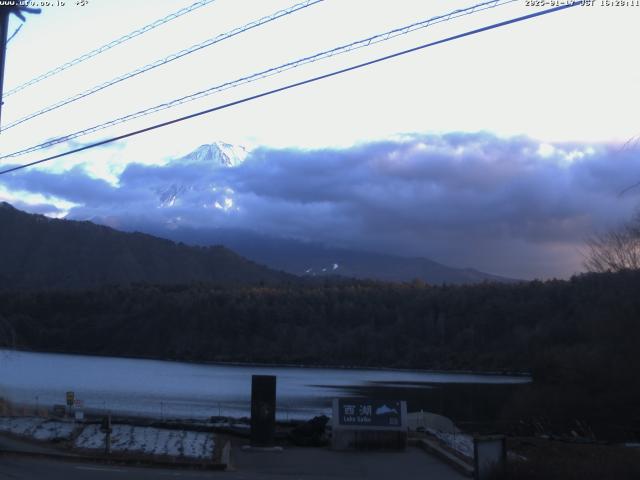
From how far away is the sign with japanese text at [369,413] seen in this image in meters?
25.7

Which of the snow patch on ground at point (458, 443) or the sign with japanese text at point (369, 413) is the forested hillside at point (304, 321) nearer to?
the snow patch on ground at point (458, 443)

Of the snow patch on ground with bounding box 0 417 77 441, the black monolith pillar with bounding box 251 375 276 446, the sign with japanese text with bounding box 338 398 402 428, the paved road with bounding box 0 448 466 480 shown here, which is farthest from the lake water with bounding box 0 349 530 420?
the sign with japanese text with bounding box 338 398 402 428

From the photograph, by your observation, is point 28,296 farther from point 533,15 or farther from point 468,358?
point 533,15

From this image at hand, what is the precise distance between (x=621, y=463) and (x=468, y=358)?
119406 mm

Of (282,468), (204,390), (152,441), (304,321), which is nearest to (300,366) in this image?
(304,321)

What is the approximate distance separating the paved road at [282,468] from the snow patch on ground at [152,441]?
1171 millimetres

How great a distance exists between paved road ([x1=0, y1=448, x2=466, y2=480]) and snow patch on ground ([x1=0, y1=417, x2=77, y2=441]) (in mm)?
3258

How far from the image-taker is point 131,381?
320 ft

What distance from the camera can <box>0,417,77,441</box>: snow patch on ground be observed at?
25.4 m

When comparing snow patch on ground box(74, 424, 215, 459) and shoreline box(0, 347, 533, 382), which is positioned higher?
shoreline box(0, 347, 533, 382)

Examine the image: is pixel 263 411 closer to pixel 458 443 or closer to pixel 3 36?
pixel 458 443

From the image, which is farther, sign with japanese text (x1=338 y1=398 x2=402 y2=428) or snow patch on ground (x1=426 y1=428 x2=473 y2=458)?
snow patch on ground (x1=426 y1=428 x2=473 y2=458)

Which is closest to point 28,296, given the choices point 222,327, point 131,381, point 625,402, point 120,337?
point 120,337

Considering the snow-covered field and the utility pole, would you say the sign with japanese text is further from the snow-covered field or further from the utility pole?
the utility pole
